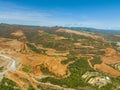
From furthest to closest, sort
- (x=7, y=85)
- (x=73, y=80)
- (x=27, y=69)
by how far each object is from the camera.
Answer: (x=27, y=69) < (x=73, y=80) < (x=7, y=85)

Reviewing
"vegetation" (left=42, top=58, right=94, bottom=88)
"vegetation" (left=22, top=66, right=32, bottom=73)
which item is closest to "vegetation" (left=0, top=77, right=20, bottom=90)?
"vegetation" (left=42, top=58, right=94, bottom=88)

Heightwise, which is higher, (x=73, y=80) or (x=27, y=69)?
(x=27, y=69)

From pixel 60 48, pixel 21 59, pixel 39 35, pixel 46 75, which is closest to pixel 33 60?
pixel 21 59

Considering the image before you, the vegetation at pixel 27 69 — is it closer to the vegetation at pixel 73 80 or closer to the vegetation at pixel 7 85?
the vegetation at pixel 73 80

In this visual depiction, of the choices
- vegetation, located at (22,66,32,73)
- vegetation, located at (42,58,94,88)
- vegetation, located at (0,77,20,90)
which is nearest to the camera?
vegetation, located at (0,77,20,90)

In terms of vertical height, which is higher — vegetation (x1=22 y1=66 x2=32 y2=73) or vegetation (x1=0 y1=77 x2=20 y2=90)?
vegetation (x1=22 y1=66 x2=32 y2=73)

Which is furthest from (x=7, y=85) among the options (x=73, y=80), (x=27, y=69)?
(x=73, y=80)

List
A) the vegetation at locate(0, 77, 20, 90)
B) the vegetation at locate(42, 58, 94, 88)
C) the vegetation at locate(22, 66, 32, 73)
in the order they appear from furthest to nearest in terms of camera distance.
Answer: the vegetation at locate(22, 66, 32, 73)
the vegetation at locate(42, 58, 94, 88)
the vegetation at locate(0, 77, 20, 90)

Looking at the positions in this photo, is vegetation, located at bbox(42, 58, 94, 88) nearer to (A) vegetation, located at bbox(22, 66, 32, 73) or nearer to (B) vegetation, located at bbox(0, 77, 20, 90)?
(A) vegetation, located at bbox(22, 66, 32, 73)

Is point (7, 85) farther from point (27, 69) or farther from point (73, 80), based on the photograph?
point (73, 80)

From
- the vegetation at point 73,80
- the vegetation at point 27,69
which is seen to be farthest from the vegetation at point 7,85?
the vegetation at point 27,69

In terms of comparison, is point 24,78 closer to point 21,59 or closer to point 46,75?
point 46,75

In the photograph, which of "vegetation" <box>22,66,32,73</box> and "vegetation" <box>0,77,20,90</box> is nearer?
"vegetation" <box>0,77,20,90</box>
